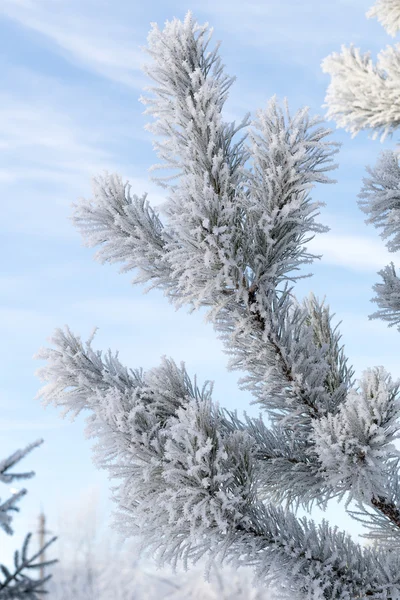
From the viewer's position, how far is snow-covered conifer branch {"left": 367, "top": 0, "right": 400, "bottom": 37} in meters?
6.15

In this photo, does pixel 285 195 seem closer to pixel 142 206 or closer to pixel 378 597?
pixel 142 206

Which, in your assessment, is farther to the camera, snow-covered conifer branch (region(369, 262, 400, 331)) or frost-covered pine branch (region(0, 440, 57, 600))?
snow-covered conifer branch (region(369, 262, 400, 331))

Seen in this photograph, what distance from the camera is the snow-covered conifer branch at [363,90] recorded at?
18.3ft

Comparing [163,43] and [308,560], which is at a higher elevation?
[163,43]

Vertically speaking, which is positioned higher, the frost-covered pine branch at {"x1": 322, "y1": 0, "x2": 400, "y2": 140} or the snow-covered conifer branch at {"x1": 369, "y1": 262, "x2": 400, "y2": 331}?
the frost-covered pine branch at {"x1": 322, "y1": 0, "x2": 400, "y2": 140}

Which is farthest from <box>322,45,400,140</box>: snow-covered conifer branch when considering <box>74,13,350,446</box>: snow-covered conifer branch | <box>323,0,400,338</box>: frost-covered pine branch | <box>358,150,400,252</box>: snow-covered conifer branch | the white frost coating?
the white frost coating

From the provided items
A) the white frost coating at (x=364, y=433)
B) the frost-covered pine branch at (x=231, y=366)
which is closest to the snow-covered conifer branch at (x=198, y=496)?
the frost-covered pine branch at (x=231, y=366)

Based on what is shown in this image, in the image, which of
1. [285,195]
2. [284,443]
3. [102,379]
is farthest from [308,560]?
[285,195]

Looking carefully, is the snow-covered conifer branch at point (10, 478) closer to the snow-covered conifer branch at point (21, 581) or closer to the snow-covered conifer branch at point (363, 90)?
the snow-covered conifer branch at point (21, 581)

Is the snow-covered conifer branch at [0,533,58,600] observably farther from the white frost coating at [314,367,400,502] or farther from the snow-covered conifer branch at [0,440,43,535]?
the white frost coating at [314,367,400,502]

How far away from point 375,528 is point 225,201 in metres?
1.96

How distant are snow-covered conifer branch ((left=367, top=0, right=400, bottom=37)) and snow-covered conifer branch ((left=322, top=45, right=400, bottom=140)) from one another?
64 centimetres

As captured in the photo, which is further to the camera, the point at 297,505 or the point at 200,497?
the point at 297,505

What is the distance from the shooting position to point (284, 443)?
2.80 metres
